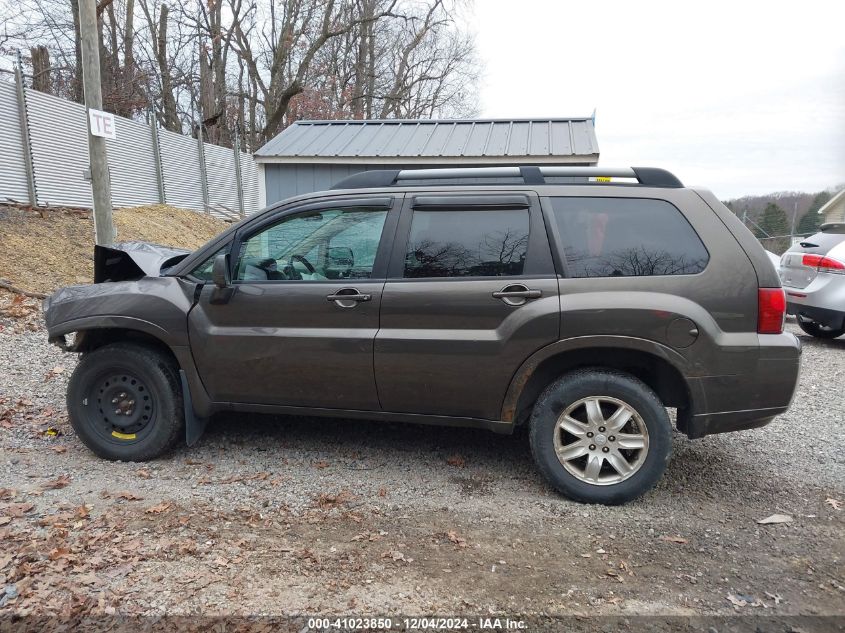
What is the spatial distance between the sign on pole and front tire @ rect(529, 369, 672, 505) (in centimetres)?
661

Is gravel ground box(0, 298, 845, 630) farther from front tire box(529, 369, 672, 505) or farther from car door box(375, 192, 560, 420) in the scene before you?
car door box(375, 192, 560, 420)

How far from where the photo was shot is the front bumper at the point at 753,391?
10.4 feet

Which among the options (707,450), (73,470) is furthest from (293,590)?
(707,450)

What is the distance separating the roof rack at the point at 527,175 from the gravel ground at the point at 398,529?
73.9 inches

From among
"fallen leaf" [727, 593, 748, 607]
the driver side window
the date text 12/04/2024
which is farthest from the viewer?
the driver side window

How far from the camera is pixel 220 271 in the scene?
3.53 meters

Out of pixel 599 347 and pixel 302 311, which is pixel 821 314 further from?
pixel 302 311

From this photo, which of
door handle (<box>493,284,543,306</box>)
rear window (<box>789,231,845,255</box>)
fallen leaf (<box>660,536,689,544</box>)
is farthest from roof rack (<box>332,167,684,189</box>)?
rear window (<box>789,231,845,255</box>)

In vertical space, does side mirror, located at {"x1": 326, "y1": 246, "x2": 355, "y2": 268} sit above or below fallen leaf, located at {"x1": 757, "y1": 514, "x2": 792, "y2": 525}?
above

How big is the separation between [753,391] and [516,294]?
55.4 inches

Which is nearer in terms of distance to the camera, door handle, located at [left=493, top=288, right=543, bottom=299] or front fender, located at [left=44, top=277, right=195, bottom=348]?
door handle, located at [left=493, top=288, right=543, bottom=299]

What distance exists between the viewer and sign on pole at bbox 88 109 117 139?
23.2 ft

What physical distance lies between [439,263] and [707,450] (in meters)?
2.46

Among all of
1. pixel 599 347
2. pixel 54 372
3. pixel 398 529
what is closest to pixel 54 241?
pixel 54 372
